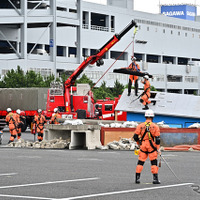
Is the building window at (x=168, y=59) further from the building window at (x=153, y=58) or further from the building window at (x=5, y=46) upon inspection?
the building window at (x=5, y=46)

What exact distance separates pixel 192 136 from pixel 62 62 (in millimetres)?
61629

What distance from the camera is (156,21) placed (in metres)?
116

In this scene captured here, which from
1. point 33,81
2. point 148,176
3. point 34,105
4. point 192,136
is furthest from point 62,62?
point 148,176

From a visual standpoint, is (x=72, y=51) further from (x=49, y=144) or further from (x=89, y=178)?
(x=89, y=178)

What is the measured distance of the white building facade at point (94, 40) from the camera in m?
79.8

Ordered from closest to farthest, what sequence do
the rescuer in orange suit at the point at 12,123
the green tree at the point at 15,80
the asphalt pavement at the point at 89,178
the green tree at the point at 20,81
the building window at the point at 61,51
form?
1. the asphalt pavement at the point at 89,178
2. the rescuer in orange suit at the point at 12,123
3. the green tree at the point at 15,80
4. the green tree at the point at 20,81
5. the building window at the point at 61,51

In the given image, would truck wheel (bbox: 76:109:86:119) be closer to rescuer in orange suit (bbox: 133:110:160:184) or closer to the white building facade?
rescuer in orange suit (bbox: 133:110:160:184)

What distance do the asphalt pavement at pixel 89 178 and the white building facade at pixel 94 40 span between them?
4465cm

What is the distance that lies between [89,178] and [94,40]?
8517 centimetres

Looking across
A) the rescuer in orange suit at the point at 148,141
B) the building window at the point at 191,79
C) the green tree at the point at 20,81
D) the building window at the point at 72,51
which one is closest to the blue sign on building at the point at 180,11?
the building window at the point at 191,79

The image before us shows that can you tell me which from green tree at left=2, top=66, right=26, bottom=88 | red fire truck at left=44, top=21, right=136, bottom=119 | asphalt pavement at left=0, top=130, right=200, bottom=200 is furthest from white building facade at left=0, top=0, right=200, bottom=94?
asphalt pavement at left=0, top=130, right=200, bottom=200

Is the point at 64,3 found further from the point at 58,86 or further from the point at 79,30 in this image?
the point at 58,86

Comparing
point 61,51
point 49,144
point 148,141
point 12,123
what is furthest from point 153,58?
point 148,141

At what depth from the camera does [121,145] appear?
26.8 m
